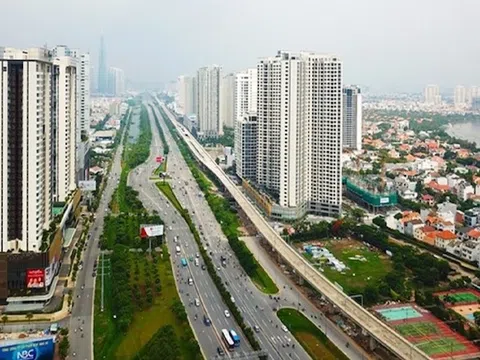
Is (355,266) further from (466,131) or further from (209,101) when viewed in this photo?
(466,131)

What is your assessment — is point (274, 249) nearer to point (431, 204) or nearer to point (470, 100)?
point (431, 204)

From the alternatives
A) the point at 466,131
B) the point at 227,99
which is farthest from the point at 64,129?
the point at 466,131

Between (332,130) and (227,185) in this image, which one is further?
(227,185)

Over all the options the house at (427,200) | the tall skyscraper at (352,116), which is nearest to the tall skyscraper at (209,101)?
the tall skyscraper at (352,116)

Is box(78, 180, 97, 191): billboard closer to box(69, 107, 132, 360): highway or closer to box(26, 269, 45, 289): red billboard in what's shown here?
box(69, 107, 132, 360): highway

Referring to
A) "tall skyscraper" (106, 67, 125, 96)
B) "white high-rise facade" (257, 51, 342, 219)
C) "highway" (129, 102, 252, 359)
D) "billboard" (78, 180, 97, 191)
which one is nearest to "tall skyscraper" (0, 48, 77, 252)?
"highway" (129, 102, 252, 359)

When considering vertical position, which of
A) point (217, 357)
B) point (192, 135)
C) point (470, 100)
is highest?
point (470, 100)

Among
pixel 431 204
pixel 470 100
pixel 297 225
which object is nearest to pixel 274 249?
pixel 297 225
